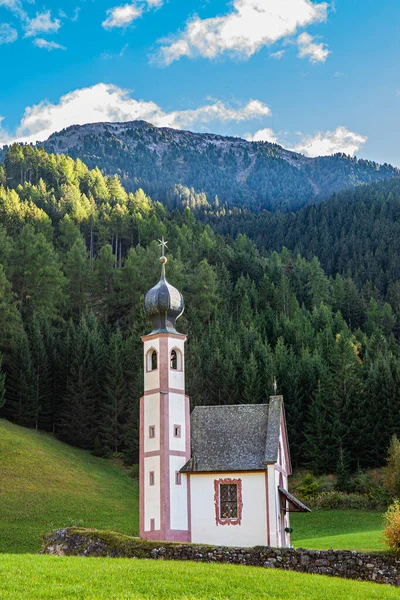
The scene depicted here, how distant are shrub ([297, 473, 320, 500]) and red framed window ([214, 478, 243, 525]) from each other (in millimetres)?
25945

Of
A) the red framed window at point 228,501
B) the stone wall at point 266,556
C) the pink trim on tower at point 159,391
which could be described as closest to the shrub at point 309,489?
the red framed window at point 228,501

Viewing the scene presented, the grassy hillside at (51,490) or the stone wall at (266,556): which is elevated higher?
the grassy hillside at (51,490)

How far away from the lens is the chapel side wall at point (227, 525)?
129 feet

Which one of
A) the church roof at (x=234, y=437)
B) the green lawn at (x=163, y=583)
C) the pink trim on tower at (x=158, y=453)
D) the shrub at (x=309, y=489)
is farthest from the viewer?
the shrub at (x=309, y=489)

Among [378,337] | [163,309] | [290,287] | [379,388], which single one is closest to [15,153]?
[290,287]

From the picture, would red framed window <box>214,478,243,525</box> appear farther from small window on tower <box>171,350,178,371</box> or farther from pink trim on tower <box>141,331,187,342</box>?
pink trim on tower <box>141,331,187,342</box>

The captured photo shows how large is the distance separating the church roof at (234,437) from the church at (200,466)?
5 centimetres

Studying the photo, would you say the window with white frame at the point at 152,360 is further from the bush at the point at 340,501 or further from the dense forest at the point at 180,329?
the dense forest at the point at 180,329

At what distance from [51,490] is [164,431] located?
21.1 meters

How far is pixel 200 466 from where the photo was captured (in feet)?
133

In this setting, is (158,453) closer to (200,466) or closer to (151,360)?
(200,466)

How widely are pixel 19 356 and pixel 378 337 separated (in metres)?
49.4

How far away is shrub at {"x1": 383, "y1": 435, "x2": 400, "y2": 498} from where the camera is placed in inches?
2373

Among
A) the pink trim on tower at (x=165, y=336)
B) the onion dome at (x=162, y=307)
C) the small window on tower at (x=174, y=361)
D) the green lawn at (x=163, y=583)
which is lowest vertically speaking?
the green lawn at (x=163, y=583)
